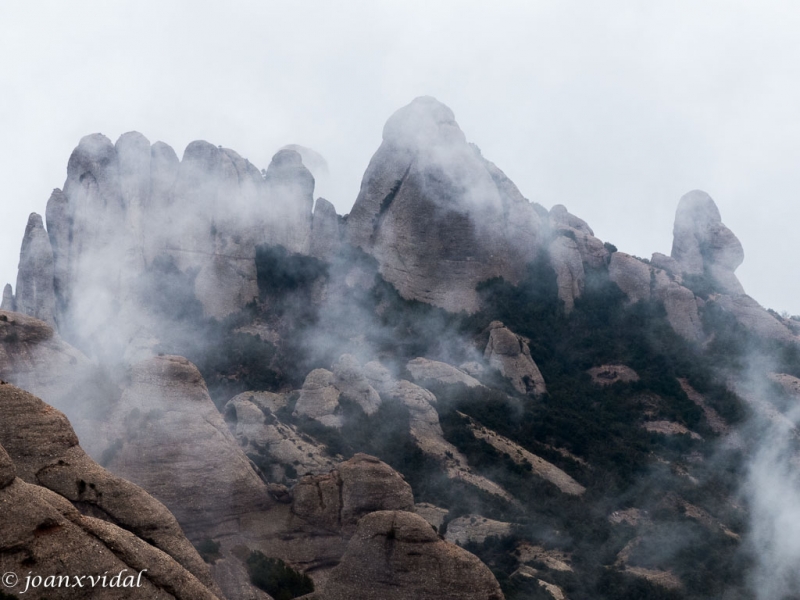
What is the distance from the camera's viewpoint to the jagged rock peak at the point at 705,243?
102 meters

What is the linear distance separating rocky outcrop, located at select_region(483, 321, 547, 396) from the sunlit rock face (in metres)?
10.2

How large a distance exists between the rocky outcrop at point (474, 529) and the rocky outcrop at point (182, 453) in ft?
50.8

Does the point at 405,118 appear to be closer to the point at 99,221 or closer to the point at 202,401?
the point at 99,221

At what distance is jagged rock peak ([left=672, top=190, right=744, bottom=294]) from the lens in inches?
4018

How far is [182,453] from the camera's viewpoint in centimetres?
4697

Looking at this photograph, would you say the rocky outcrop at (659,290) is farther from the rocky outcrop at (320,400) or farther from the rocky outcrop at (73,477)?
the rocky outcrop at (73,477)

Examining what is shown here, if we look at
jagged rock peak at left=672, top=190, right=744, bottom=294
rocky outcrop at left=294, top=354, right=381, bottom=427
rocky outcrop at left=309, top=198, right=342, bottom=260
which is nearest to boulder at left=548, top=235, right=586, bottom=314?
jagged rock peak at left=672, top=190, right=744, bottom=294

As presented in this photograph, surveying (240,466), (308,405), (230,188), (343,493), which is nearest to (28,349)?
(240,466)

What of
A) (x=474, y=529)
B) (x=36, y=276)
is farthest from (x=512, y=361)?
(x=36, y=276)

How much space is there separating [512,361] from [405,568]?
49.3m

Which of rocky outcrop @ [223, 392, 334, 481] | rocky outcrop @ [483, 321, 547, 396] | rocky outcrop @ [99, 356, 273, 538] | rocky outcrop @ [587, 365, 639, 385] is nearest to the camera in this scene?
rocky outcrop @ [99, 356, 273, 538]

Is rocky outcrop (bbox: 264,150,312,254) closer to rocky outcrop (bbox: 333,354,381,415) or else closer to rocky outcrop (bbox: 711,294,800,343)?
rocky outcrop (bbox: 333,354,381,415)

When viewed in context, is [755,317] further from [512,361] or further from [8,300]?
[8,300]

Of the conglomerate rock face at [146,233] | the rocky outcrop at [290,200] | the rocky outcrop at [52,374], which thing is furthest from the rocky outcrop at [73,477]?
the rocky outcrop at [290,200]
